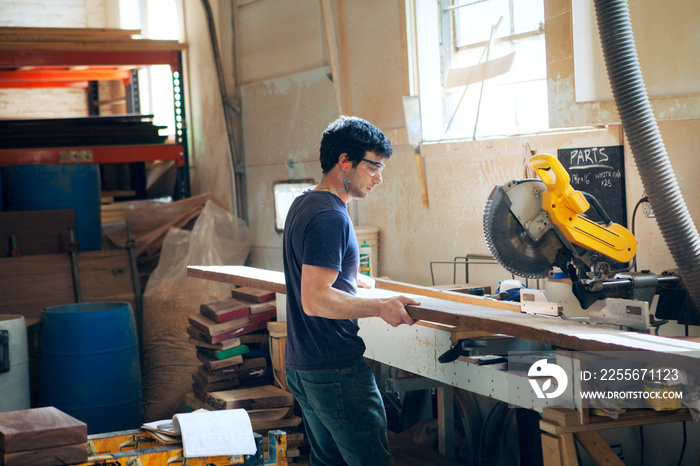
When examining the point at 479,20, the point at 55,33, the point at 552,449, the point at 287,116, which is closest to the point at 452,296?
the point at 552,449

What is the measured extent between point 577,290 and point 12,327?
2736mm

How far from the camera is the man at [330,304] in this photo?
1.91 m

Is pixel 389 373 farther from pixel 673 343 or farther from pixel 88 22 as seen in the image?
pixel 88 22

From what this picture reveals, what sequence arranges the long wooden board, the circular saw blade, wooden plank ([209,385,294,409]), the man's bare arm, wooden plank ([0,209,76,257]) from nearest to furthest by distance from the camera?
the long wooden board
the man's bare arm
the circular saw blade
wooden plank ([209,385,294,409])
wooden plank ([0,209,76,257])

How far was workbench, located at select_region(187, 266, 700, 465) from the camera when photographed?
70.8 inches

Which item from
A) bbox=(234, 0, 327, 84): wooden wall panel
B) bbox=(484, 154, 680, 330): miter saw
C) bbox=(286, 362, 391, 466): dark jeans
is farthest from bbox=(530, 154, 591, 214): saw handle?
bbox=(234, 0, 327, 84): wooden wall panel

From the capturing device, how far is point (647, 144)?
7.43 ft

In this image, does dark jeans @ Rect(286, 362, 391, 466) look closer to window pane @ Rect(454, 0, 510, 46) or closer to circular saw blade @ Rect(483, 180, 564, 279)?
circular saw blade @ Rect(483, 180, 564, 279)

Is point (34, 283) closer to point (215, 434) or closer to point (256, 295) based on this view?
point (256, 295)

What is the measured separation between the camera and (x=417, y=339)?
8.52 ft

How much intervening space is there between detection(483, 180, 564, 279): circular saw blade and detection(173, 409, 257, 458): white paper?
994 millimetres

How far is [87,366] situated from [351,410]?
7.32 ft

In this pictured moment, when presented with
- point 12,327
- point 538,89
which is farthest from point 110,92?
point 538,89

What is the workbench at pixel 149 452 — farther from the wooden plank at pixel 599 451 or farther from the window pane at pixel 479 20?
the window pane at pixel 479 20
